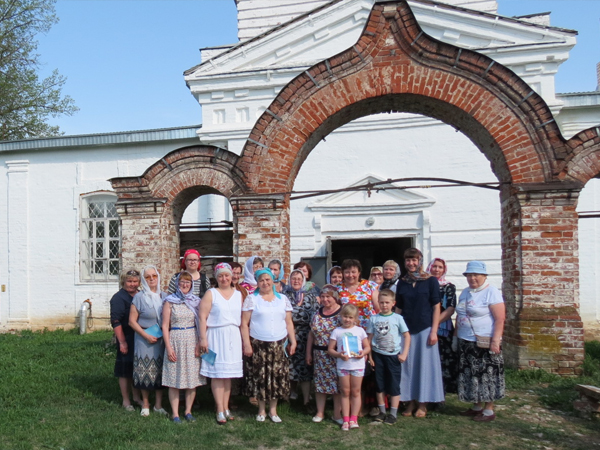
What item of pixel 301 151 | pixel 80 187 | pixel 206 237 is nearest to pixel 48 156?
pixel 80 187

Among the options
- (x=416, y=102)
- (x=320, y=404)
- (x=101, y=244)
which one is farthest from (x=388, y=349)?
(x=101, y=244)

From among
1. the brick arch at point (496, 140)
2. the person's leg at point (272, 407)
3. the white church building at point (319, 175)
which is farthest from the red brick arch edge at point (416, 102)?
the white church building at point (319, 175)

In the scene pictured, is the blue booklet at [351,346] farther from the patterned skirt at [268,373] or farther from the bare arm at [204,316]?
the bare arm at [204,316]

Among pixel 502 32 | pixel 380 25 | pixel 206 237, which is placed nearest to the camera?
pixel 380 25

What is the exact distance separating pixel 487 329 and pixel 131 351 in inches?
143

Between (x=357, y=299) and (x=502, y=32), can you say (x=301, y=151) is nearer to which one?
(x=357, y=299)

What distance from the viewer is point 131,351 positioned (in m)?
6.13

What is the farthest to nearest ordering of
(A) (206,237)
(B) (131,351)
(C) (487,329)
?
(A) (206,237) < (B) (131,351) < (C) (487,329)

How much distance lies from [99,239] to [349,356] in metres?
10.7

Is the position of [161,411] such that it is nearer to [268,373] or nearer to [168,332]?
[168,332]

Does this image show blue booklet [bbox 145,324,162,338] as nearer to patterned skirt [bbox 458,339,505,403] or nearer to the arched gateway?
the arched gateway

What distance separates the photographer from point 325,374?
5590 mm

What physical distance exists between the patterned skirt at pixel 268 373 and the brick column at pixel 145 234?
3.15 meters

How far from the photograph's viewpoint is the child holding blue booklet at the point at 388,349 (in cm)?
557
